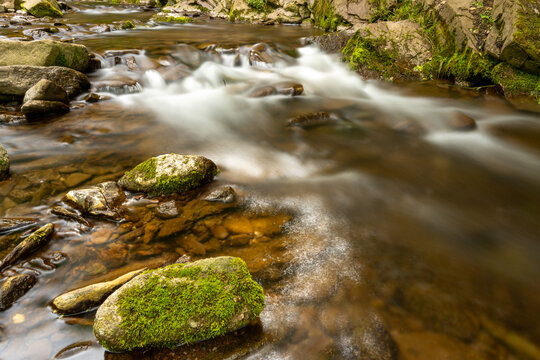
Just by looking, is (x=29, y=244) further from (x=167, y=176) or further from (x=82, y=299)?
(x=167, y=176)

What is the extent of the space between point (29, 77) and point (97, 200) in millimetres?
5242

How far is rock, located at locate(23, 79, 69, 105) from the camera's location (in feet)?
20.7

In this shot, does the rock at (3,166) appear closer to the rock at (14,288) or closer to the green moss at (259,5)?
the rock at (14,288)

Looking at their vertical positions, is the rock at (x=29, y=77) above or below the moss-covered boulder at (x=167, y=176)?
above

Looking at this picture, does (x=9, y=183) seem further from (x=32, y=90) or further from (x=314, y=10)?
(x=314, y=10)

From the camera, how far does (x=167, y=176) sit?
4.00 meters

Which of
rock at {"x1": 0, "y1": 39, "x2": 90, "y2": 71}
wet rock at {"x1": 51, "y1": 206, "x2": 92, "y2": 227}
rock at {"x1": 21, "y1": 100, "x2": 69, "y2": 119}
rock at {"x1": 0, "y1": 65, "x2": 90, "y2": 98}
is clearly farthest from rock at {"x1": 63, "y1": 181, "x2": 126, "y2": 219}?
rock at {"x1": 0, "y1": 39, "x2": 90, "y2": 71}

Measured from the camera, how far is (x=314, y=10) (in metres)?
17.7

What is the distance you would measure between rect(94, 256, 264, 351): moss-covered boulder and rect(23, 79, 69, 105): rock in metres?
6.23

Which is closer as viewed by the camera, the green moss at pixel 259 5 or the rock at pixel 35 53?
the rock at pixel 35 53

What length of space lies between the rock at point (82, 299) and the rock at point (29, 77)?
6495mm

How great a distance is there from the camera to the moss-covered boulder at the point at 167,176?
13.1 feet

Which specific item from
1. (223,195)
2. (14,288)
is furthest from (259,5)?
(14,288)

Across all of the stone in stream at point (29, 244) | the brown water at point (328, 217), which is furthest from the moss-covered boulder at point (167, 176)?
the stone in stream at point (29, 244)
